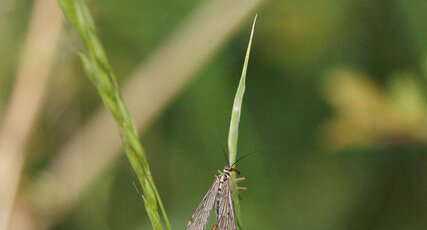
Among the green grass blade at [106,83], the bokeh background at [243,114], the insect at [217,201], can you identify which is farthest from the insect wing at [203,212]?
the green grass blade at [106,83]

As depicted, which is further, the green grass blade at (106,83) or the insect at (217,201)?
the insect at (217,201)

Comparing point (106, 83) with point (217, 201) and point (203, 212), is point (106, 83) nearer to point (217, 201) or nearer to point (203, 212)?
point (217, 201)

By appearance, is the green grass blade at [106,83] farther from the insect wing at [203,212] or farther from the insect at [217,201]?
Result: the insect wing at [203,212]

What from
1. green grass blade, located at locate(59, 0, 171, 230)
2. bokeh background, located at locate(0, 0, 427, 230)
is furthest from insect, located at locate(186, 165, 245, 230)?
green grass blade, located at locate(59, 0, 171, 230)

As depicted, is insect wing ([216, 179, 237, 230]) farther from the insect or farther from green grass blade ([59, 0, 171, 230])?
green grass blade ([59, 0, 171, 230])

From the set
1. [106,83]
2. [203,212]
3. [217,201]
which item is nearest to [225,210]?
[217,201]

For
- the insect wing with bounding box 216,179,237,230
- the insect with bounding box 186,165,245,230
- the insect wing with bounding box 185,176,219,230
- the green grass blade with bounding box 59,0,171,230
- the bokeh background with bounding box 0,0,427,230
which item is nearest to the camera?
the green grass blade with bounding box 59,0,171,230
